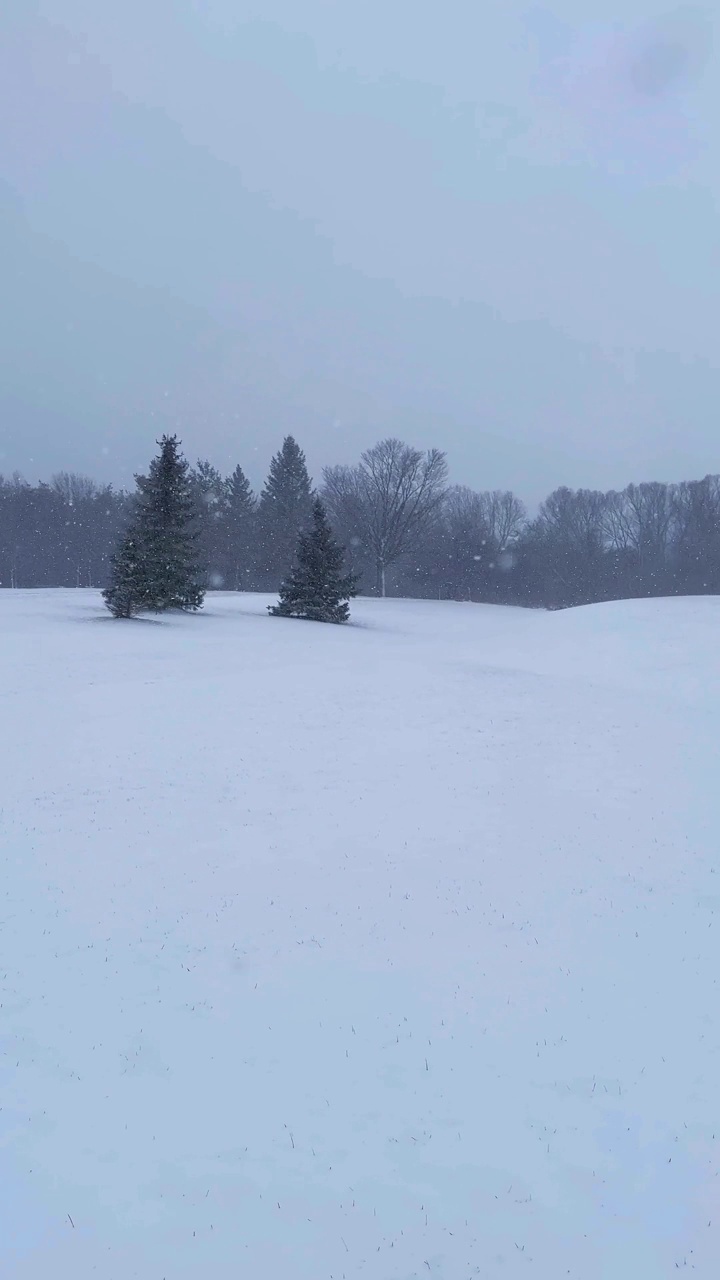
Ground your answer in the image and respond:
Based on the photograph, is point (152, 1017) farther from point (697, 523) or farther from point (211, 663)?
point (697, 523)

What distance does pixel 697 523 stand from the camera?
62.5 metres

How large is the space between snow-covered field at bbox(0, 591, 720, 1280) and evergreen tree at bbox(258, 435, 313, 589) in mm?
40866

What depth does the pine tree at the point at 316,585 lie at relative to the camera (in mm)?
32406

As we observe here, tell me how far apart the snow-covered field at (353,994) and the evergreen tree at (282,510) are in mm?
40866

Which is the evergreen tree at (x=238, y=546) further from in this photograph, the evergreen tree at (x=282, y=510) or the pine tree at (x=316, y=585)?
the pine tree at (x=316, y=585)

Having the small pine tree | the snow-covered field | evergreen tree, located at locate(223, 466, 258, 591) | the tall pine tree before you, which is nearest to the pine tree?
the tall pine tree

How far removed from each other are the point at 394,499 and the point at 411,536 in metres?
3.12

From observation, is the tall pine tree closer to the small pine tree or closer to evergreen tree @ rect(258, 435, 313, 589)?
the small pine tree

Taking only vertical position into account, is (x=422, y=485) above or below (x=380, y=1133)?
above

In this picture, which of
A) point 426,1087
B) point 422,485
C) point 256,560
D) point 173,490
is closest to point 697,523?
point 422,485

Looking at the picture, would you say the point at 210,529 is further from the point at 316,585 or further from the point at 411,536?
the point at 316,585

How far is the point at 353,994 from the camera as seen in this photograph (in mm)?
7043

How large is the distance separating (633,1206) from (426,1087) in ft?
5.33

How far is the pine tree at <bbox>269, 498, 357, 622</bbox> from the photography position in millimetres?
32406
